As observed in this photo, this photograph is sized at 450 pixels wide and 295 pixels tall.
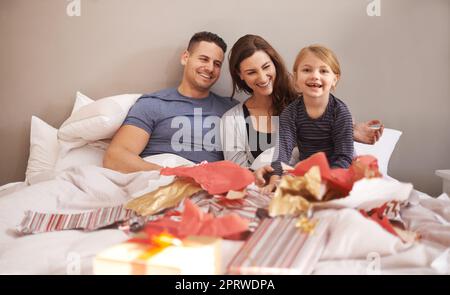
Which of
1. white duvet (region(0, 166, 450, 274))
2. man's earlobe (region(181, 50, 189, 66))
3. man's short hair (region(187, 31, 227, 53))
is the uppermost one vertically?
man's short hair (region(187, 31, 227, 53))

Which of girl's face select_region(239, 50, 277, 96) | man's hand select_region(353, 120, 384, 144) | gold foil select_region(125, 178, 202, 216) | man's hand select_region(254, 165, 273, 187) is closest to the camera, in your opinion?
gold foil select_region(125, 178, 202, 216)

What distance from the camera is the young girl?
1.30 m

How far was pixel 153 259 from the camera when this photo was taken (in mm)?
641

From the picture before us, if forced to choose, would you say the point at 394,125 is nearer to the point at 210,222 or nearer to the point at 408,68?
the point at 408,68

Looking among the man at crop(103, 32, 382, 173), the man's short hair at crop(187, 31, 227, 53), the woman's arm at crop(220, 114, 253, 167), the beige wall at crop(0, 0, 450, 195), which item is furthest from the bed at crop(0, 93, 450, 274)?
the man's short hair at crop(187, 31, 227, 53)

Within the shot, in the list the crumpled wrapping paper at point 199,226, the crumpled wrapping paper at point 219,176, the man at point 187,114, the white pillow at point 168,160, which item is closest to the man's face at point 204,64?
the man at point 187,114

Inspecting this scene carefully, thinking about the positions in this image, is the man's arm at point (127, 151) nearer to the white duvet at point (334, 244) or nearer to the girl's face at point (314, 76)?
the white duvet at point (334, 244)

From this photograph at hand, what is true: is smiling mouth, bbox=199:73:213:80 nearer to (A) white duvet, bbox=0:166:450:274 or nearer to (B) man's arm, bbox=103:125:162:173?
(B) man's arm, bbox=103:125:162:173

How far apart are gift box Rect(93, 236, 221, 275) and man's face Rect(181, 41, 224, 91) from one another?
3.74ft

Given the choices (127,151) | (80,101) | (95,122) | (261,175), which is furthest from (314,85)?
(80,101)

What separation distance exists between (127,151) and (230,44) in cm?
74

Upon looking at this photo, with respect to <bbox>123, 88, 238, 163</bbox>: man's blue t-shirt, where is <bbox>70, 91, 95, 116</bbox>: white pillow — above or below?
above
